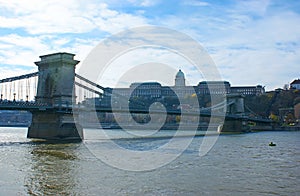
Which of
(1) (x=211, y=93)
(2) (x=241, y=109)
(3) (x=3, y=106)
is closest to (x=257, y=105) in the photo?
(1) (x=211, y=93)

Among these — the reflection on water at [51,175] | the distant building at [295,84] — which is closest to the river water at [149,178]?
the reflection on water at [51,175]

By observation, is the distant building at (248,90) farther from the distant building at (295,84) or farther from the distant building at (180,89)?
the distant building at (180,89)

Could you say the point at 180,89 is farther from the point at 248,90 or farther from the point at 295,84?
the point at 295,84

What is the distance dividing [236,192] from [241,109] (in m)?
51.3

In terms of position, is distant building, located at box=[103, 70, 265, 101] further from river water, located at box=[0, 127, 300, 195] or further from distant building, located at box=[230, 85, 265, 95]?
river water, located at box=[0, 127, 300, 195]

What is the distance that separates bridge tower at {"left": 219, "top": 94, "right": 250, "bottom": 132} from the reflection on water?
35083mm

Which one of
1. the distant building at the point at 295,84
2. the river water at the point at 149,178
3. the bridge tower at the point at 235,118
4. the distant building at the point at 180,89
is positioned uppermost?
the distant building at the point at 295,84

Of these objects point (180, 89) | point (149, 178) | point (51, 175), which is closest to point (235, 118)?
point (180, 89)

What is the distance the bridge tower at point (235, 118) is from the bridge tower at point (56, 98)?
24658 millimetres

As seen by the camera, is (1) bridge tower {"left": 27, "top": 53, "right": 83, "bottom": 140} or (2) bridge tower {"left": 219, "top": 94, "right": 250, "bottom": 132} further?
(2) bridge tower {"left": 219, "top": 94, "right": 250, "bottom": 132}

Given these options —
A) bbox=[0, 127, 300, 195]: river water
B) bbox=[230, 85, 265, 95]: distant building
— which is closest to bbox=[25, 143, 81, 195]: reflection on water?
bbox=[0, 127, 300, 195]: river water

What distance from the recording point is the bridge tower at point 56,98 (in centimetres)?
2853

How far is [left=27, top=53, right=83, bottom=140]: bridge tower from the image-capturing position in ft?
93.6

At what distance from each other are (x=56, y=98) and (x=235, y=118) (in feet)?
93.1
